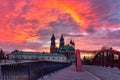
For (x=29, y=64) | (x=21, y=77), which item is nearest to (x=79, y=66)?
(x=29, y=64)

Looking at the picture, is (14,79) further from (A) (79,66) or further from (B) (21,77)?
(A) (79,66)

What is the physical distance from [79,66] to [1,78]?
41725mm

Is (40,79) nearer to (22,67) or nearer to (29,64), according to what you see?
(29,64)

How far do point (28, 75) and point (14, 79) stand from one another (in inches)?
194

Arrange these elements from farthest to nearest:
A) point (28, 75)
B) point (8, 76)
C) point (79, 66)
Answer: point (79, 66)
point (28, 75)
point (8, 76)

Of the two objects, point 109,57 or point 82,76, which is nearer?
point 82,76

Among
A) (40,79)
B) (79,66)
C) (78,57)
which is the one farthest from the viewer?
(78,57)

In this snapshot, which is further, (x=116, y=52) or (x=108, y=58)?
(x=108, y=58)

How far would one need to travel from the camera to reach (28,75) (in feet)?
66.9

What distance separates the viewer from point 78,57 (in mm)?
58062

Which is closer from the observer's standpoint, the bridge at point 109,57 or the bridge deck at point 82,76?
the bridge deck at point 82,76

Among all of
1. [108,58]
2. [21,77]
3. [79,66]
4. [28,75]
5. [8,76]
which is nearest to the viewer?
[8,76]

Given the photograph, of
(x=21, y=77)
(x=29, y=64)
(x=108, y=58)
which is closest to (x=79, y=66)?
(x=29, y=64)

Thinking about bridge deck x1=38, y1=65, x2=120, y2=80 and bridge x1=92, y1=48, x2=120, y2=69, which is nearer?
bridge deck x1=38, y1=65, x2=120, y2=80
